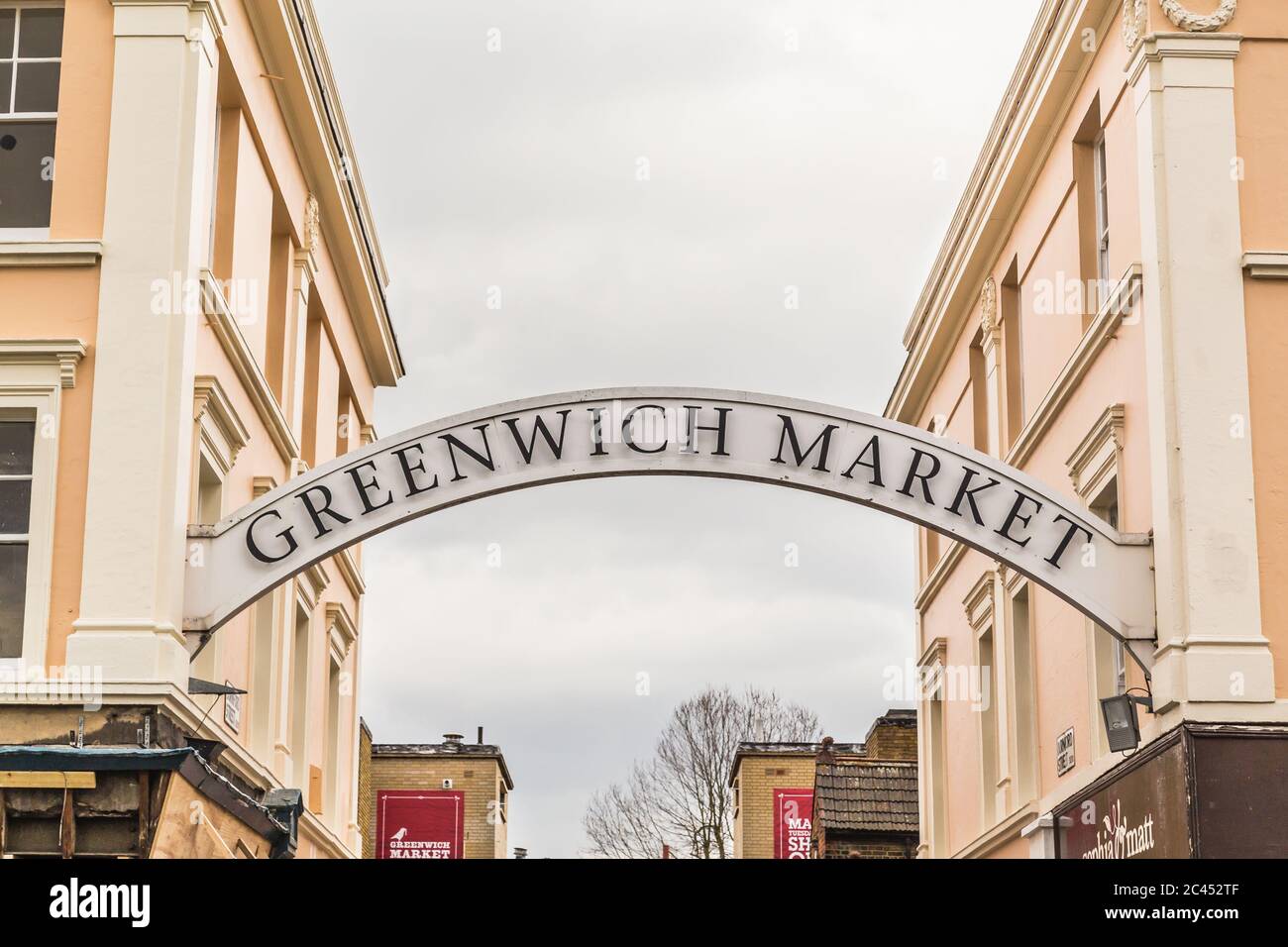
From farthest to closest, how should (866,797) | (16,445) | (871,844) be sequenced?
(866,797) → (871,844) → (16,445)

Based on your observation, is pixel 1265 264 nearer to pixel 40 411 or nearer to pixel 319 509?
pixel 319 509

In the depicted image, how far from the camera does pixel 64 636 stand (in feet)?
48.2

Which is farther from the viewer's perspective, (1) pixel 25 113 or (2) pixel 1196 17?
(2) pixel 1196 17

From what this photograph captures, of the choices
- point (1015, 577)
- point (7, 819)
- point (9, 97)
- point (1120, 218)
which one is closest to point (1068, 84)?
point (1120, 218)

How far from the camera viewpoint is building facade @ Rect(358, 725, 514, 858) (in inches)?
1769

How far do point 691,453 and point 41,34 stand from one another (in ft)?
20.8

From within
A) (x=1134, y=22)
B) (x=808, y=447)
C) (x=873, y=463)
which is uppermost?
(x=1134, y=22)

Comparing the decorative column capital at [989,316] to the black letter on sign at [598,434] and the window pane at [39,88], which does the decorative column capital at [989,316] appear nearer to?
the black letter on sign at [598,434]

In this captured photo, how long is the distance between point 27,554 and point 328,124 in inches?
332

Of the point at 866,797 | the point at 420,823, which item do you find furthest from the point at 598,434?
the point at 420,823

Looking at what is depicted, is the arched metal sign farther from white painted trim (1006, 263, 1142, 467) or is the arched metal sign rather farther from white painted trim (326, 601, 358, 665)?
white painted trim (326, 601, 358, 665)

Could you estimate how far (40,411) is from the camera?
1513 centimetres

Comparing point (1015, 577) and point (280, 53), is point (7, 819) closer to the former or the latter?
point (280, 53)

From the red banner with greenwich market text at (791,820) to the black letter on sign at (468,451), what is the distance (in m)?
30.7
